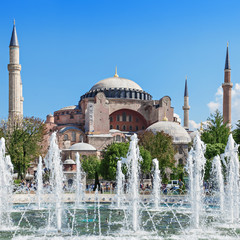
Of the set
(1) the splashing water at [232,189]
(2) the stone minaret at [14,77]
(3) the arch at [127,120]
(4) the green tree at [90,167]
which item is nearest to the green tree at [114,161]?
(4) the green tree at [90,167]

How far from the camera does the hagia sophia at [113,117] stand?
43250 millimetres

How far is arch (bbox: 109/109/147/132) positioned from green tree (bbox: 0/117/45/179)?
17203 millimetres

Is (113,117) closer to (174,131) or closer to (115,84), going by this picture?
(115,84)

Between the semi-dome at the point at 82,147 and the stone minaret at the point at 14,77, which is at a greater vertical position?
the stone minaret at the point at 14,77

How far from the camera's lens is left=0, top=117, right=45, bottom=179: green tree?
1191 inches

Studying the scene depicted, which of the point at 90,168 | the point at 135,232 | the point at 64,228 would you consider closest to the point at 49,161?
the point at 64,228

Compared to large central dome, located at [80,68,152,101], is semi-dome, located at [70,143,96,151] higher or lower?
lower

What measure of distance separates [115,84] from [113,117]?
15.5ft

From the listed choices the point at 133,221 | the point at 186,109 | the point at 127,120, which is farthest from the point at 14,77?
the point at 186,109

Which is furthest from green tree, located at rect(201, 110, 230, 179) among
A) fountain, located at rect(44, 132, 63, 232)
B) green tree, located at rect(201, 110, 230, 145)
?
fountain, located at rect(44, 132, 63, 232)

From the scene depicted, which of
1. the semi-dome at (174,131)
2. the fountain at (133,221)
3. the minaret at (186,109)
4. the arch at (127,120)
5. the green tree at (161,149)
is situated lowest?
the fountain at (133,221)

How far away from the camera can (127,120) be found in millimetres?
50281

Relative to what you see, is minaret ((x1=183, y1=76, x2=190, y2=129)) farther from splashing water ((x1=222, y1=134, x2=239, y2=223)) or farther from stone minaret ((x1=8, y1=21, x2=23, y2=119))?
splashing water ((x1=222, y1=134, x2=239, y2=223))

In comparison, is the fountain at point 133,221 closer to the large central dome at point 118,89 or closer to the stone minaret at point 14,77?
the stone minaret at point 14,77
